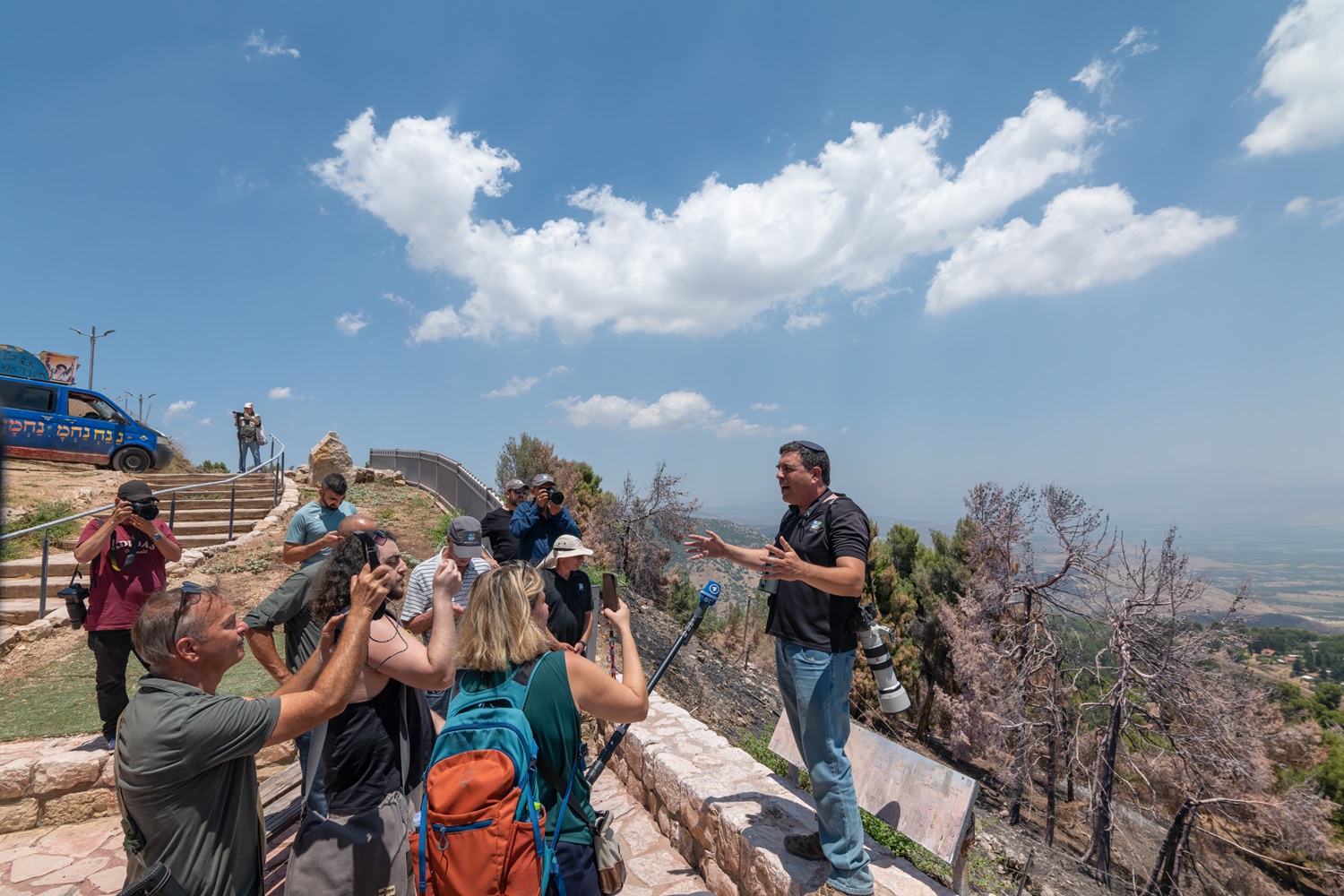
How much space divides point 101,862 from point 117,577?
1688 mm

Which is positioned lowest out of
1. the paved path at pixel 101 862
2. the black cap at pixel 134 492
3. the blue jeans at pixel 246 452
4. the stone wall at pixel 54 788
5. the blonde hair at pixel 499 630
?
the paved path at pixel 101 862

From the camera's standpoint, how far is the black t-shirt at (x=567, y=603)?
11.6 ft

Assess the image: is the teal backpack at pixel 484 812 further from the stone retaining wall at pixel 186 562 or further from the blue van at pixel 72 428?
the blue van at pixel 72 428

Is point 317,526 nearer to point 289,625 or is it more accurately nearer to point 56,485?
point 289,625

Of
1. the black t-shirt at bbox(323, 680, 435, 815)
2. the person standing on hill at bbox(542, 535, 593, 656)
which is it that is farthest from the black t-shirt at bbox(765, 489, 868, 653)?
the black t-shirt at bbox(323, 680, 435, 815)

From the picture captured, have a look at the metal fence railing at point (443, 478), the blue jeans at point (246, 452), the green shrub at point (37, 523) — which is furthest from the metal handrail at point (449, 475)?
the green shrub at point (37, 523)

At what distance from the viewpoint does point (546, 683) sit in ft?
5.84

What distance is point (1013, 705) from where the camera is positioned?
11984 millimetres

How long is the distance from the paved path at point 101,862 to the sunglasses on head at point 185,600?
2141mm

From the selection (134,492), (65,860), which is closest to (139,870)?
(65,860)

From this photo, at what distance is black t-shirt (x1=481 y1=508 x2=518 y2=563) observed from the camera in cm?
527

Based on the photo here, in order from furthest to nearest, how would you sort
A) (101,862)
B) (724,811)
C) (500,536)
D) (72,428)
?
(72,428)
(500,536)
(101,862)
(724,811)

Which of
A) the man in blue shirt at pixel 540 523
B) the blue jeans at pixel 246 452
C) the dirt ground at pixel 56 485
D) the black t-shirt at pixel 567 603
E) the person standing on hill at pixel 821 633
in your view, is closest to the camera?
the person standing on hill at pixel 821 633

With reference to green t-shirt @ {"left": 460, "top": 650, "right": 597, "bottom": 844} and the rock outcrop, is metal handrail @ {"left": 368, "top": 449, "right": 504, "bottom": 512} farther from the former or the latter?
green t-shirt @ {"left": 460, "top": 650, "right": 597, "bottom": 844}
